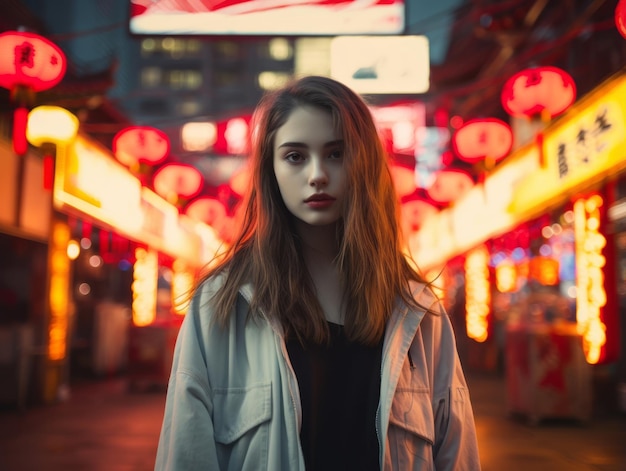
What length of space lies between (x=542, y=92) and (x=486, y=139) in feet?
6.72

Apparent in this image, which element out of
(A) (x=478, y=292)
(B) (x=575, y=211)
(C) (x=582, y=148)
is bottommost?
(A) (x=478, y=292)

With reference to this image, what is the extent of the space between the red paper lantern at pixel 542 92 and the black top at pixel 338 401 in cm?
653

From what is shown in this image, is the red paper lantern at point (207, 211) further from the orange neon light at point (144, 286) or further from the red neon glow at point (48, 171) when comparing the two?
the red neon glow at point (48, 171)

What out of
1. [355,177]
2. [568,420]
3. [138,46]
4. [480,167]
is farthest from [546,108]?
[138,46]

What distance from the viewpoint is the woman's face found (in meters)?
1.67

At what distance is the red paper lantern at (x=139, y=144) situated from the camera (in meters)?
10.2

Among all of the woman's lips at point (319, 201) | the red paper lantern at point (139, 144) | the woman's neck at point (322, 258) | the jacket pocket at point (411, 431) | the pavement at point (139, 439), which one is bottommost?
the pavement at point (139, 439)

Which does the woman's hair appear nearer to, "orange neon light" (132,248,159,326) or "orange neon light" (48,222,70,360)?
"orange neon light" (48,222,70,360)

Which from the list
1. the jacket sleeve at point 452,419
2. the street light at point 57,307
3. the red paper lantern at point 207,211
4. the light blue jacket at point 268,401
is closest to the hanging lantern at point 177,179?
the street light at point 57,307

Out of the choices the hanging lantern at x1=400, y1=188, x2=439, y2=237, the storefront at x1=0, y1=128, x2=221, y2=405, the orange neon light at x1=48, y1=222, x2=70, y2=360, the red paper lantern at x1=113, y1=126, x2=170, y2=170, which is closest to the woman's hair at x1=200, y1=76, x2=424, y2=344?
the storefront at x1=0, y1=128, x2=221, y2=405

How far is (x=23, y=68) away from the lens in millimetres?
6359

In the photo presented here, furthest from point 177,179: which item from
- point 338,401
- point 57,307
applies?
Result: point 338,401

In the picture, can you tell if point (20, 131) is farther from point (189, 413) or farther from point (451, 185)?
point (451, 185)

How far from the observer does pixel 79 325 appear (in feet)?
47.0
